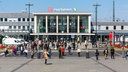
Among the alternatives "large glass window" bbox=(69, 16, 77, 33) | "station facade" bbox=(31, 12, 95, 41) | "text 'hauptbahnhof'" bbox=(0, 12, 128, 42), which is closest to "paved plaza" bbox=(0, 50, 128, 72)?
"text 'hauptbahnhof'" bbox=(0, 12, 128, 42)

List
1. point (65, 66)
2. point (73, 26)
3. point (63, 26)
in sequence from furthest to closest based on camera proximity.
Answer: point (63, 26) → point (73, 26) → point (65, 66)

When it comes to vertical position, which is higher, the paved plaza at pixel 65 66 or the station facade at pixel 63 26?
the station facade at pixel 63 26

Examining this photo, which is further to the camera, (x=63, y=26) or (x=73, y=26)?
(x=63, y=26)

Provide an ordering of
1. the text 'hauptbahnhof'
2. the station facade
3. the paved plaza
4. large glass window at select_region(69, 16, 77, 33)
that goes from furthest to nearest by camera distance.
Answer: large glass window at select_region(69, 16, 77, 33) < the station facade < the text 'hauptbahnhof' < the paved plaza

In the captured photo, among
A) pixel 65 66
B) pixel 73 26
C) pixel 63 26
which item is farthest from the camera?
pixel 63 26

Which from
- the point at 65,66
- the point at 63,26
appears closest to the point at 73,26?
the point at 63,26

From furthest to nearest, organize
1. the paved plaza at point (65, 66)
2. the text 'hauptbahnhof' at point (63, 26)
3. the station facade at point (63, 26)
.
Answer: the station facade at point (63, 26) < the text 'hauptbahnhof' at point (63, 26) < the paved plaza at point (65, 66)

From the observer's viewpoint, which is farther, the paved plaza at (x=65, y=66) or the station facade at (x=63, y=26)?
the station facade at (x=63, y=26)

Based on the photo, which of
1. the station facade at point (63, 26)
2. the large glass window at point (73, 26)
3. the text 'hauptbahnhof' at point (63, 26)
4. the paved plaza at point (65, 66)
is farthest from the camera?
the large glass window at point (73, 26)

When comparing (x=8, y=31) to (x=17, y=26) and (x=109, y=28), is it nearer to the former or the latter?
(x=17, y=26)

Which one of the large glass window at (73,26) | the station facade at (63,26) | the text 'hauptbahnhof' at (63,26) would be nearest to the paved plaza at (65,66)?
the text 'hauptbahnhof' at (63,26)

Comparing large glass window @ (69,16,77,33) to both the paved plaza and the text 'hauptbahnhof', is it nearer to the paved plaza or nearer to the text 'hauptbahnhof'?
the text 'hauptbahnhof'

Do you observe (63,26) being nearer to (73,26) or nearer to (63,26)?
(63,26)

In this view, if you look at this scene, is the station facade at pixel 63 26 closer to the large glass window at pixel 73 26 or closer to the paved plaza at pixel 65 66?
the large glass window at pixel 73 26
